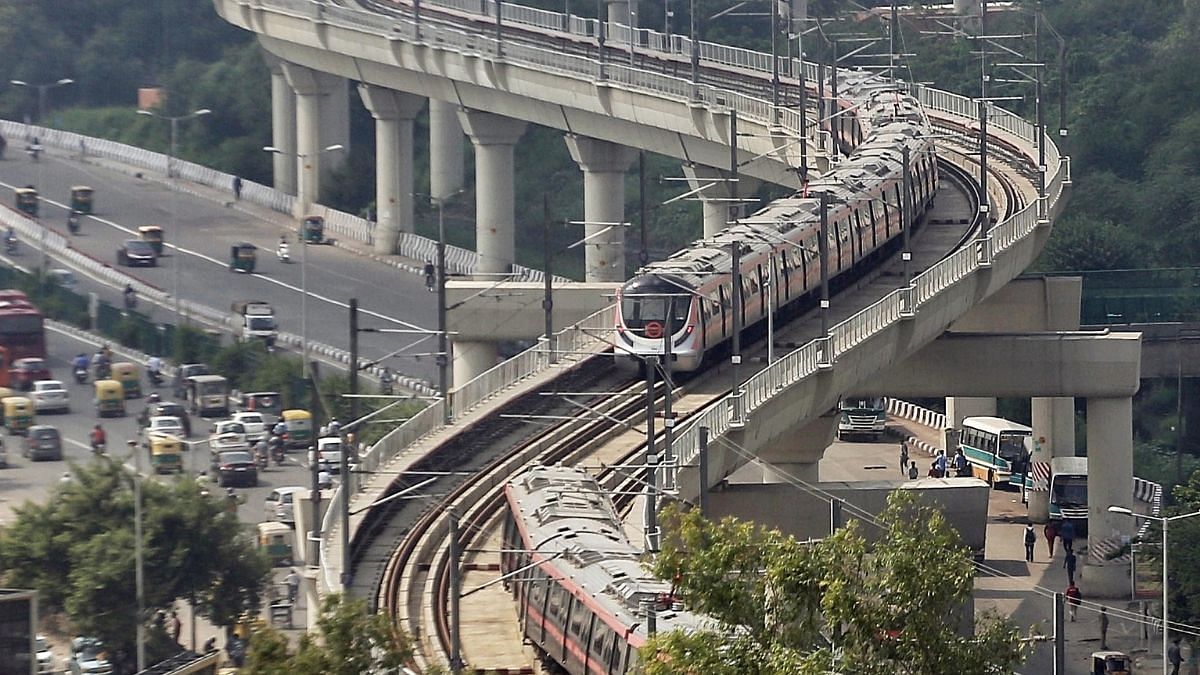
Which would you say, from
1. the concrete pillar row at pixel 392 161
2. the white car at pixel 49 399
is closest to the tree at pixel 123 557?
the white car at pixel 49 399

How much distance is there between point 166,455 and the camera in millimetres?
85188

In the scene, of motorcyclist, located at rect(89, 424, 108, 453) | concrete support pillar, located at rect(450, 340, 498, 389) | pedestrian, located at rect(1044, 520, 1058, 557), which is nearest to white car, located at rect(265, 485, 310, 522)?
concrete support pillar, located at rect(450, 340, 498, 389)

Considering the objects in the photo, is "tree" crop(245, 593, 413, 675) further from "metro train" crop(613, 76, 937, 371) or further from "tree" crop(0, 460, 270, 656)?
"tree" crop(0, 460, 270, 656)

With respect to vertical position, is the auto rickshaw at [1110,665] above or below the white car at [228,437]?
above

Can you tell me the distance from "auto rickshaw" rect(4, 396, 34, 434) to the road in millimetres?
15094

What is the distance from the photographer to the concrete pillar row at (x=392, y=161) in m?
129

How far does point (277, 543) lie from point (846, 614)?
139 ft

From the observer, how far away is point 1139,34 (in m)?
155

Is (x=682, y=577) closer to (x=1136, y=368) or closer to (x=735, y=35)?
(x=1136, y=368)

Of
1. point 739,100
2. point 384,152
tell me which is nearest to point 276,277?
point 384,152

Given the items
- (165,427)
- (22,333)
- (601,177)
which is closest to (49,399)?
(22,333)

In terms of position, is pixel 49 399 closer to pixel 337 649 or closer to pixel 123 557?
pixel 123 557

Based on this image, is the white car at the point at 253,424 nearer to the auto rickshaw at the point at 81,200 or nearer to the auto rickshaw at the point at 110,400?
the auto rickshaw at the point at 110,400

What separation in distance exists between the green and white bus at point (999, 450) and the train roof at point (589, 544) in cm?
3428
